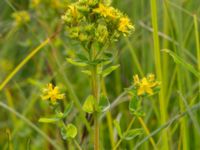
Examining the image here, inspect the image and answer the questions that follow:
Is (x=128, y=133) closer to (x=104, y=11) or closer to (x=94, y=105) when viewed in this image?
(x=94, y=105)

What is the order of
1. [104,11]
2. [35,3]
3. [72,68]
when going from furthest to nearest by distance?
[72,68]
[35,3]
[104,11]

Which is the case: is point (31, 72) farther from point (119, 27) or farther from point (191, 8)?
point (119, 27)

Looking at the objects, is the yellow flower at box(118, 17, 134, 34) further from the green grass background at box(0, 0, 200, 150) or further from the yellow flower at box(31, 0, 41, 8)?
the yellow flower at box(31, 0, 41, 8)

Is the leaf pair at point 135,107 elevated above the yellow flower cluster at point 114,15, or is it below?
below

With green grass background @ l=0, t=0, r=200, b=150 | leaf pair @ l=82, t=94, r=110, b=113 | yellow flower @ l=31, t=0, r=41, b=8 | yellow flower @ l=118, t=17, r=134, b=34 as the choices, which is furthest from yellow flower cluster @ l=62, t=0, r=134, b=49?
yellow flower @ l=31, t=0, r=41, b=8

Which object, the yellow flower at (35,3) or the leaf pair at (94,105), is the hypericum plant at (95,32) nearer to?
the leaf pair at (94,105)

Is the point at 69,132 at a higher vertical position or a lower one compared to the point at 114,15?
lower

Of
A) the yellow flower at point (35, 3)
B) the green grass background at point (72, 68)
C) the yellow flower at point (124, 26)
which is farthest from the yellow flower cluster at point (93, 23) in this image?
the yellow flower at point (35, 3)

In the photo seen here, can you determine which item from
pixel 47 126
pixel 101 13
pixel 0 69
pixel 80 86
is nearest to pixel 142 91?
pixel 101 13

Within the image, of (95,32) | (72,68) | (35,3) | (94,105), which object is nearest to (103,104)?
(94,105)
